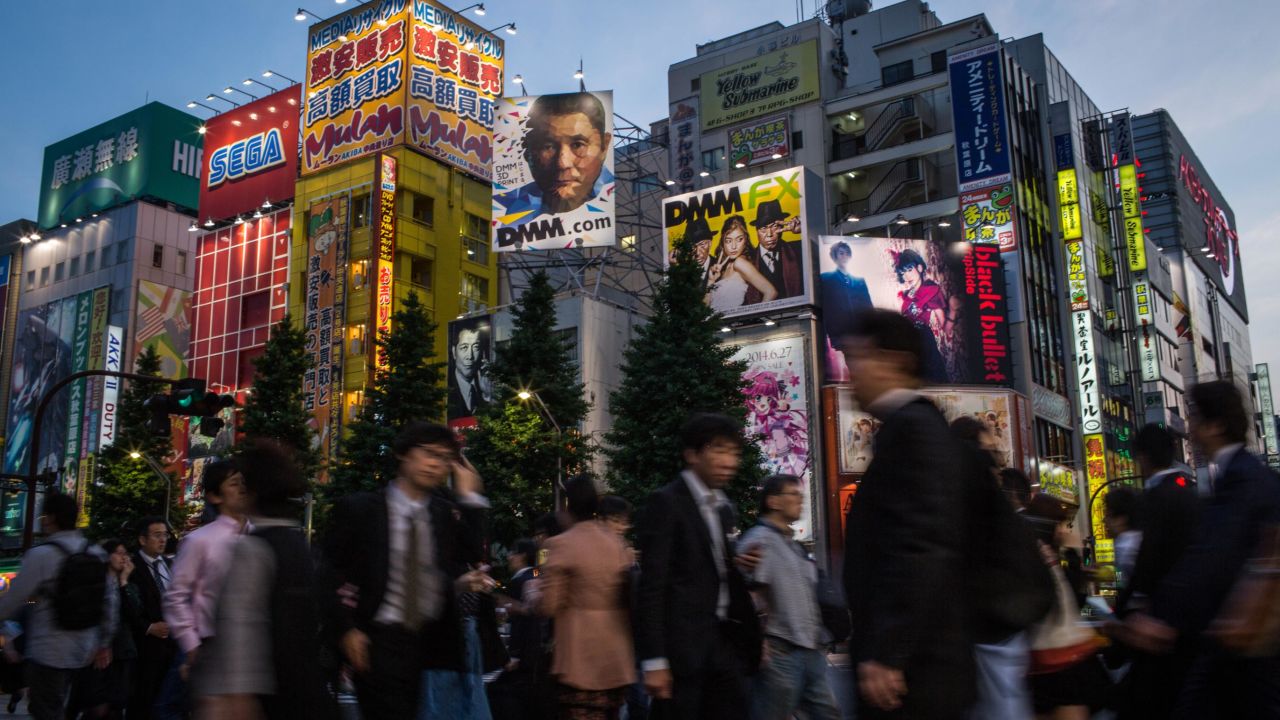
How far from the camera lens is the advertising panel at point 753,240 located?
3706cm

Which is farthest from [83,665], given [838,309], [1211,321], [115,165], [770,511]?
[1211,321]

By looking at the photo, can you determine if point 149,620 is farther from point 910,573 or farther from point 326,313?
point 326,313

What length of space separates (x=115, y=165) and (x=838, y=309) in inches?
1667

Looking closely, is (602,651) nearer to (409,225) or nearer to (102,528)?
(102,528)

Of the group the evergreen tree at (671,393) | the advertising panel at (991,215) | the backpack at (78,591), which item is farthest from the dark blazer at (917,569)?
the advertising panel at (991,215)

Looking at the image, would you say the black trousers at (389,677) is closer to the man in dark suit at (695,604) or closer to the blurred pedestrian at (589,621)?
the blurred pedestrian at (589,621)

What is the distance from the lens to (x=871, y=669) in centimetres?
278

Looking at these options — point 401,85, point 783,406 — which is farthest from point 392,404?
point 401,85

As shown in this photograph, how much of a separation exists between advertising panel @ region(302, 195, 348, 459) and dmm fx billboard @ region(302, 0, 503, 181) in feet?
9.65

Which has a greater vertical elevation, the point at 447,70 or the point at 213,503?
the point at 447,70

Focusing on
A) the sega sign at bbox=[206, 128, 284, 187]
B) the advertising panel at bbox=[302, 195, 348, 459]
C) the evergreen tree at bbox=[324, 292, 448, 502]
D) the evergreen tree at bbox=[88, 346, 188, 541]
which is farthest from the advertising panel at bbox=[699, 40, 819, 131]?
the evergreen tree at bbox=[88, 346, 188, 541]

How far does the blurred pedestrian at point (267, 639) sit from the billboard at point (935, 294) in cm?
3382

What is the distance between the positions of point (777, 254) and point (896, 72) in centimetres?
1472

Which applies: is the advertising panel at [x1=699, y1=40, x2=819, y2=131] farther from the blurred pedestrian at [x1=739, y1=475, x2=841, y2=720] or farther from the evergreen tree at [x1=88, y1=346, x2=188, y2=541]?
the blurred pedestrian at [x1=739, y1=475, x2=841, y2=720]
